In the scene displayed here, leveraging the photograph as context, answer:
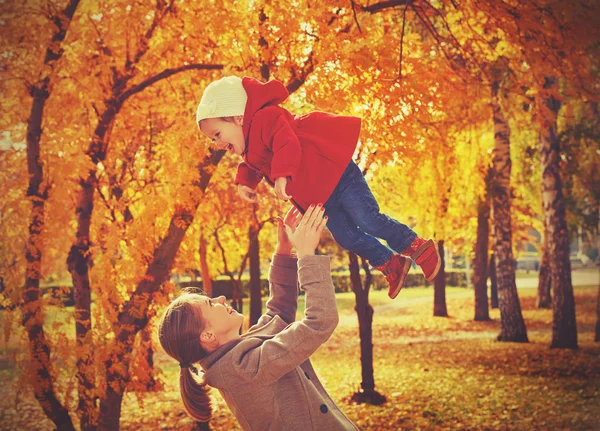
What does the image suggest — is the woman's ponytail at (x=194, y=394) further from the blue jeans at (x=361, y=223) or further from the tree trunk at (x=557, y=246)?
the tree trunk at (x=557, y=246)

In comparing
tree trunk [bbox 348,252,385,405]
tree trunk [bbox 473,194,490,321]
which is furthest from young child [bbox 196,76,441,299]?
tree trunk [bbox 473,194,490,321]

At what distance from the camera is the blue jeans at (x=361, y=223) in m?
2.20

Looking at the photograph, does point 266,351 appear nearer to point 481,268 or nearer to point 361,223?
point 361,223

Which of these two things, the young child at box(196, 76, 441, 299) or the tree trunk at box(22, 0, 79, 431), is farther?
the tree trunk at box(22, 0, 79, 431)

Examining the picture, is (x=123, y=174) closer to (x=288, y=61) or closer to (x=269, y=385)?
(x=288, y=61)

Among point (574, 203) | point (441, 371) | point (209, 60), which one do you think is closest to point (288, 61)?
point (209, 60)

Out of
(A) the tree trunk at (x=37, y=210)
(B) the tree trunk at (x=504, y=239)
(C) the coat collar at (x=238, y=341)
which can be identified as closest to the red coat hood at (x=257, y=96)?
(C) the coat collar at (x=238, y=341)

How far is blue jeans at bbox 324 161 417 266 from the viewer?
220cm

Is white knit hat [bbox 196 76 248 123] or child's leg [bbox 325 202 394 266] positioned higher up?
white knit hat [bbox 196 76 248 123]

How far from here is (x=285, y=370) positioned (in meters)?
1.95

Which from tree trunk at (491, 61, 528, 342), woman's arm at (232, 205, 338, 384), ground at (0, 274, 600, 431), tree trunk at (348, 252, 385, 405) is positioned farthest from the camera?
tree trunk at (491, 61, 528, 342)

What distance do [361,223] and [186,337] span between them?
79cm

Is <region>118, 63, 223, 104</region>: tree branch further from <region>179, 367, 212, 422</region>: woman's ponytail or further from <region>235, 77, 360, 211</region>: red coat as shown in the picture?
<region>179, 367, 212, 422</region>: woman's ponytail

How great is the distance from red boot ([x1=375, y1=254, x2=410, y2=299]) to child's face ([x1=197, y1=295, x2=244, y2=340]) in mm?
612
